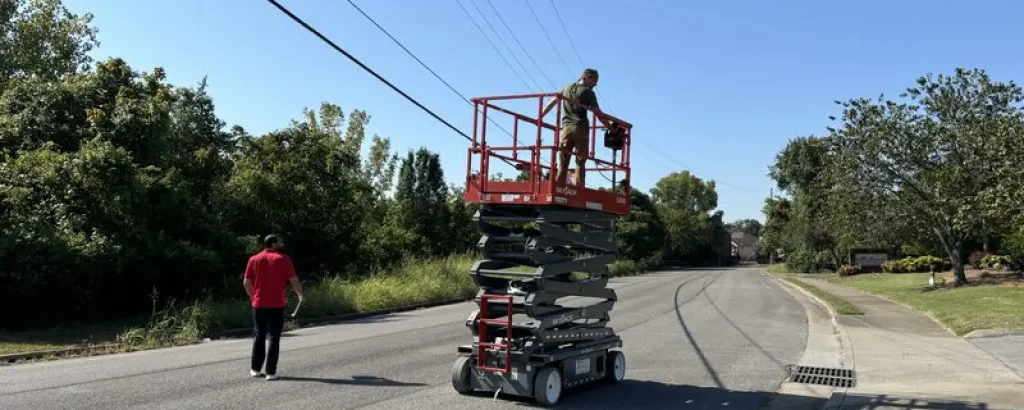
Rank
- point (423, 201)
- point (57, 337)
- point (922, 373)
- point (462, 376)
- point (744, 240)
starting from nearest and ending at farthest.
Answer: point (462, 376)
point (922, 373)
point (57, 337)
point (423, 201)
point (744, 240)

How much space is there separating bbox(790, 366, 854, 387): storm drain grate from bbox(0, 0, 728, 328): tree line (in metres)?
5.99

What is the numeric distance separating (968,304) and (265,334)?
20.4 m

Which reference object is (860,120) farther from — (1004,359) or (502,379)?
(502,379)

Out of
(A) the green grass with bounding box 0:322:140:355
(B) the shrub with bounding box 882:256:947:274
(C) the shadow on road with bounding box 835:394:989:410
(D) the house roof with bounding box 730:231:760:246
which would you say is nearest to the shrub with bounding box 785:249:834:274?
(B) the shrub with bounding box 882:256:947:274

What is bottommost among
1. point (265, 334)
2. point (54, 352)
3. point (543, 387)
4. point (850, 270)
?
point (54, 352)

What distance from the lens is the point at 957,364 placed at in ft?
36.0

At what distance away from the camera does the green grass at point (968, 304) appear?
1617 centimetres

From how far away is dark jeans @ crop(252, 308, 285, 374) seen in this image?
9109 millimetres

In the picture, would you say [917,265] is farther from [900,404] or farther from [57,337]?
[57,337]

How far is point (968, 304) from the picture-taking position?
858 inches

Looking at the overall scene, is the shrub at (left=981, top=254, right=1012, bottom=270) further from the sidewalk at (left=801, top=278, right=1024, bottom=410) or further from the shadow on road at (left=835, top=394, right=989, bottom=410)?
the shadow on road at (left=835, top=394, right=989, bottom=410)

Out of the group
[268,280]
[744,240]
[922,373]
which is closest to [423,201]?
[268,280]

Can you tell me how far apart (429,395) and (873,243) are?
36.2 metres

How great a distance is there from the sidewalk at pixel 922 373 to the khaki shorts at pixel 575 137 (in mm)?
3867
